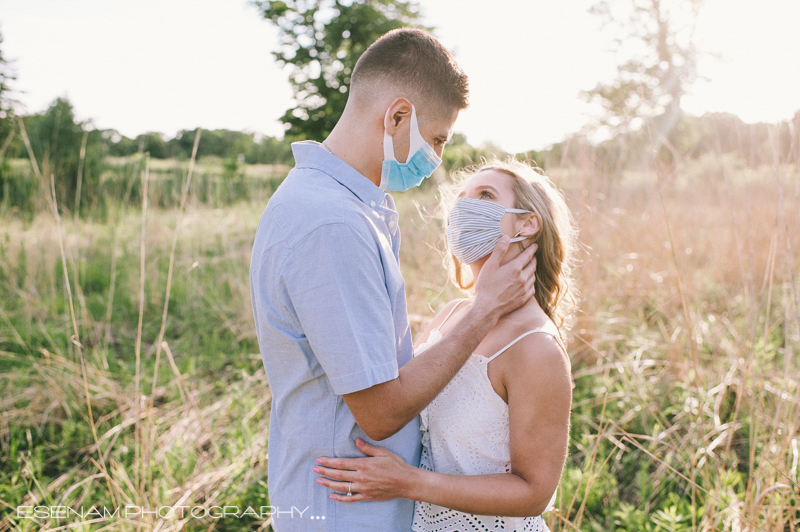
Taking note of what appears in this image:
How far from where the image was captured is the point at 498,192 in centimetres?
182

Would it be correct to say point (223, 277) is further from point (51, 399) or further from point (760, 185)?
point (760, 185)

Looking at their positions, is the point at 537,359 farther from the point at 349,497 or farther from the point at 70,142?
the point at 70,142

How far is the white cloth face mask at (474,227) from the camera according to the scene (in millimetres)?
1776

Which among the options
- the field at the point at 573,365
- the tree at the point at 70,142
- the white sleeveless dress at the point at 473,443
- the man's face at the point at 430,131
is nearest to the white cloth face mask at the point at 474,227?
the man's face at the point at 430,131

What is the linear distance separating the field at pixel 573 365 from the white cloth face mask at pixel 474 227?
0.66 metres

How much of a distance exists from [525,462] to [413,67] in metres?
1.29

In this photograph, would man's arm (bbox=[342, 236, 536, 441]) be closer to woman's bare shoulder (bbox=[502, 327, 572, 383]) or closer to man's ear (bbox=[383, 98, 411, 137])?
woman's bare shoulder (bbox=[502, 327, 572, 383])

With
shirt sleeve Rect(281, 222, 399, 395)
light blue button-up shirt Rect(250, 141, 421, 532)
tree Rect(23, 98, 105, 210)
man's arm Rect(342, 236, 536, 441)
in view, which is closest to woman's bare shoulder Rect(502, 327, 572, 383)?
man's arm Rect(342, 236, 536, 441)

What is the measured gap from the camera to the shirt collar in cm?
145

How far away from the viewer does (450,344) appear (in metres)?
1.35

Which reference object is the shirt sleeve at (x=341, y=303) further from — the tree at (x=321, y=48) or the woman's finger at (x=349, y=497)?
the tree at (x=321, y=48)

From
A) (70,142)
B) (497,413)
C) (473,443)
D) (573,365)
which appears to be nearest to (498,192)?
(497,413)

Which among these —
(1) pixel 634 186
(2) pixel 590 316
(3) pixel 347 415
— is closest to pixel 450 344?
(3) pixel 347 415

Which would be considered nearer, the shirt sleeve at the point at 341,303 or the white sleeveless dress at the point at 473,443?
the shirt sleeve at the point at 341,303
